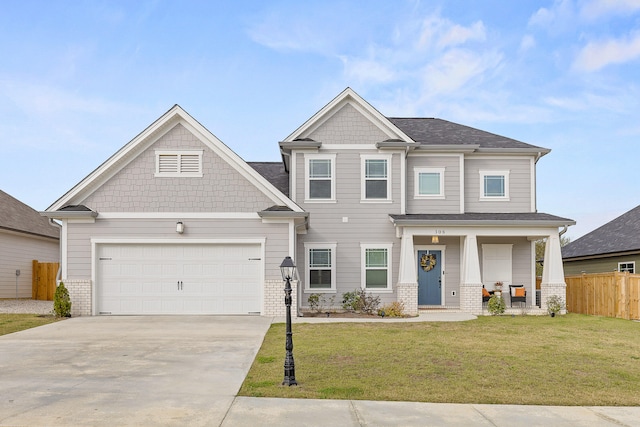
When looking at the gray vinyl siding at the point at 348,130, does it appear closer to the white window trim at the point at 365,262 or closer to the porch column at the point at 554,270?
the white window trim at the point at 365,262

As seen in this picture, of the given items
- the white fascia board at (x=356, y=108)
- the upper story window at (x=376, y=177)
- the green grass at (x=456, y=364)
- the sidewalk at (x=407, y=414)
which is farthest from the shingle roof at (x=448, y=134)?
the sidewalk at (x=407, y=414)

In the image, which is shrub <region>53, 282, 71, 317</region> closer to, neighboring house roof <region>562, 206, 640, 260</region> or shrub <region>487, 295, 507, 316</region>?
shrub <region>487, 295, 507, 316</region>

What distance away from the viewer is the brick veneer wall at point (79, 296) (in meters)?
17.0

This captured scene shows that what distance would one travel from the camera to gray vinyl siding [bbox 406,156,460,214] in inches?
821

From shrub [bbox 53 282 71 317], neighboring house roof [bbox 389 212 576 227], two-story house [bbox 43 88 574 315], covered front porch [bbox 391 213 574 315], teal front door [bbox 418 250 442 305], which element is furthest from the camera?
teal front door [bbox 418 250 442 305]

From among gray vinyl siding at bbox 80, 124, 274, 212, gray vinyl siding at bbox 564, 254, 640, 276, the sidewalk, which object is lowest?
the sidewalk

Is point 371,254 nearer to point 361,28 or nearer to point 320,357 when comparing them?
point 361,28

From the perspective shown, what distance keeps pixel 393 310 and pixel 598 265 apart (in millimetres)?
12572

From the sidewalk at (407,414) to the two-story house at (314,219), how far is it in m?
10.2

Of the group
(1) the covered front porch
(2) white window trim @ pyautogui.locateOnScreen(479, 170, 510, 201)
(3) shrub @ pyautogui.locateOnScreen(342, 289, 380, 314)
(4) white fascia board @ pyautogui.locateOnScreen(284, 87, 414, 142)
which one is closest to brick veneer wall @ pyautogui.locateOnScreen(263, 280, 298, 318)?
(3) shrub @ pyautogui.locateOnScreen(342, 289, 380, 314)

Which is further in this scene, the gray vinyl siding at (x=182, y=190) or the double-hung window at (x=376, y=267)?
the double-hung window at (x=376, y=267)

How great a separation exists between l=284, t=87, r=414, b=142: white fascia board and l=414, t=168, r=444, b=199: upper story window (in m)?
1.62

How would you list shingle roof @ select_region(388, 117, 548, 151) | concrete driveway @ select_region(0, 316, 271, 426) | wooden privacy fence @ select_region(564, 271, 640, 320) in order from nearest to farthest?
1. concrete driveway @ select_region(0, 316, 271, 426)
2. wooden privacy fence @ select_region(564, 271, 640, 320)
3. shingle roof @ select_region(388, 117, 548, 151)

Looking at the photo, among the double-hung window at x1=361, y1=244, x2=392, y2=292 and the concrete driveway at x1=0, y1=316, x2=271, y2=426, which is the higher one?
the double-hung window at x1=361, y1=244, x2=392, y2=292
